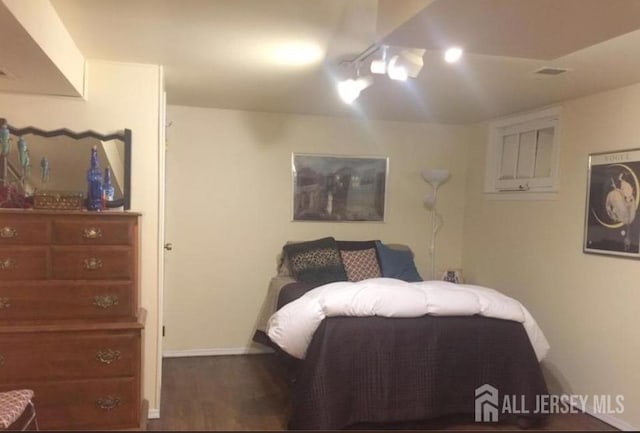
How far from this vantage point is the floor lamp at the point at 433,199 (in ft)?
16.1

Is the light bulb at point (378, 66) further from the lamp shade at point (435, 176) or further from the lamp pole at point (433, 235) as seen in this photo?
the lamp pole at point (433, 235)

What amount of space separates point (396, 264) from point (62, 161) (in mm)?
2826

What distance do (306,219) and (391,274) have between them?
3.11ft

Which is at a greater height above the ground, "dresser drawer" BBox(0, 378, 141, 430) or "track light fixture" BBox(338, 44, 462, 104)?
"track light fixture" BBox(338, 44, 462, 104)

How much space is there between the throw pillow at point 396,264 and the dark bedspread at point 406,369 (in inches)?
52.9

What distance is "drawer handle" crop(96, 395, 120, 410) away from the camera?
2.69m

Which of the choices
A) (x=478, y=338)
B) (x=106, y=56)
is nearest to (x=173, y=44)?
(x=106, y=56)

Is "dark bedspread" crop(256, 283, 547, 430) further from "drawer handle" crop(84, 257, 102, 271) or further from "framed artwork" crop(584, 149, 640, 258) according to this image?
"drawer handle" crop(84, 257, 102, 271)

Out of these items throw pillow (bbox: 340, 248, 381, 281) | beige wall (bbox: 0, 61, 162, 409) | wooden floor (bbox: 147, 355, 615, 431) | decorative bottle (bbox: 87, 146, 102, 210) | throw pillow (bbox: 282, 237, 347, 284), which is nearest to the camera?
decorative bottle (bbox: 87, 146, 102, 210)

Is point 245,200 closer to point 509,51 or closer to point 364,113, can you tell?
point 364,113

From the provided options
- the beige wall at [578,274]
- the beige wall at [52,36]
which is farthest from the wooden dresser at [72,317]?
the beige wall at [578,274]

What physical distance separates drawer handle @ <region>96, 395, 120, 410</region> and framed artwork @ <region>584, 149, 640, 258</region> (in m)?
3.17

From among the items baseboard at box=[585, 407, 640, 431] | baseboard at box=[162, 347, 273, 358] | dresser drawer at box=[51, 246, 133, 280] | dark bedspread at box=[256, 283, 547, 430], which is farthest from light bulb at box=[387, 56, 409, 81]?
baseboard at box=[162, 347, 273, 358]

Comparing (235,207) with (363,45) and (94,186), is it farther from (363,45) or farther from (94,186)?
(363,45)
